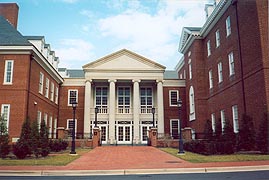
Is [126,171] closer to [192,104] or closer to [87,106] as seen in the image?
[192,104]

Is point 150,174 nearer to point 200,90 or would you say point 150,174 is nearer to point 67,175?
point 67,175

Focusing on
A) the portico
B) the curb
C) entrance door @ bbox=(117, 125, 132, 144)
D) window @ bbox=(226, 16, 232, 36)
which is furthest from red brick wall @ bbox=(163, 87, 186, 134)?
the curb

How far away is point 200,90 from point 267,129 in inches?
566

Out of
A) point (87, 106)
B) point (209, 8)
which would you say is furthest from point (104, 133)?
point (209, 8)

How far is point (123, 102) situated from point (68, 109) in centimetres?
765

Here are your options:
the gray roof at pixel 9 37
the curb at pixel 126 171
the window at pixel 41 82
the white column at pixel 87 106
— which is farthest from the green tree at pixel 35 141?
→ the white column at pixel 87 106

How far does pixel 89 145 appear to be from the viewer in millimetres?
28938

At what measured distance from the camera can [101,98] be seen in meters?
38.3

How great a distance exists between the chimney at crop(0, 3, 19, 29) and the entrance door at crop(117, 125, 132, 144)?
18.3 metres

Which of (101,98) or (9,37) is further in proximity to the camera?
(101,98)

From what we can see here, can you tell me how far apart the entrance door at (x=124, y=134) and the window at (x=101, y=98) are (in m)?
3.32

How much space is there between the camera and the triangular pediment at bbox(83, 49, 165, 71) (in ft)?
119

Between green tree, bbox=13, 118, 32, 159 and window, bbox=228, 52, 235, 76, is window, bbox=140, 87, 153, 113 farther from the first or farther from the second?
green tree, bbox=13, 118, 32, 159

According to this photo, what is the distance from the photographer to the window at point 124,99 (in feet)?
125
